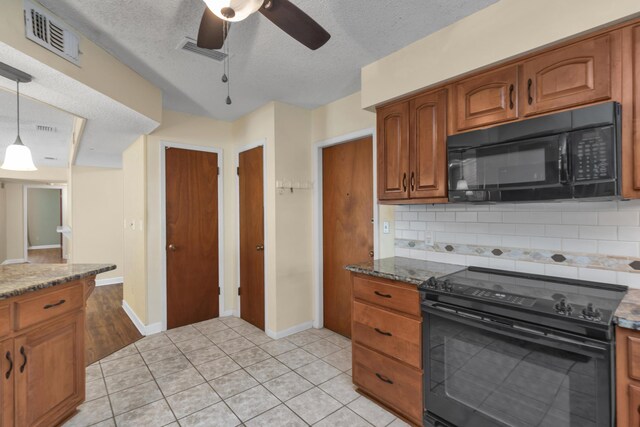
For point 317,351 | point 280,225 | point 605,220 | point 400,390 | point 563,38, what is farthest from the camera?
point 280,225

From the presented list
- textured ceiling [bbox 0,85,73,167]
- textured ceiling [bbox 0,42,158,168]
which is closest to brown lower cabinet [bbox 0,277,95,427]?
textured ceiling [bbox 0,42,158,168]

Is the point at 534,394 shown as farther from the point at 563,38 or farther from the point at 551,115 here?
the point at 563,38

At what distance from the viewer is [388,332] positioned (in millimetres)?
2023

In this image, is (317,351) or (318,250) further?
(318,250)

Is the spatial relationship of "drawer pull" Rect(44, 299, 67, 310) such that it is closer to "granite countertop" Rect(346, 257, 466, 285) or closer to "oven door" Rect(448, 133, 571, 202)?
"granite countertop" Rect(346, 257, 466, 285)

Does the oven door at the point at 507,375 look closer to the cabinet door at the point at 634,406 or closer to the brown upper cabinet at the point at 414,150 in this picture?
the cabinet door at the point at 634,406

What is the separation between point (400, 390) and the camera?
1.96 m

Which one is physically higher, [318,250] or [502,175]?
[502,175]

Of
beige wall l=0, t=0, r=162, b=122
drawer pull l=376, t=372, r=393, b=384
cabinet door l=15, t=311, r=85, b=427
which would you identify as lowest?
drawer pull l=376, t=372, r=393, b=384

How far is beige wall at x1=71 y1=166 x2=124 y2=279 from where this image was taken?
5.50 m

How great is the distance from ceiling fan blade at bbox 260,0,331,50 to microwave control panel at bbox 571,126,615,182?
4.39ft

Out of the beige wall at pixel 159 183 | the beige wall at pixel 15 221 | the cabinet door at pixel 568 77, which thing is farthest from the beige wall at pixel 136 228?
the beige wall at pixel 15 221

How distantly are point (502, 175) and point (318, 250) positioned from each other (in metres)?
2.15

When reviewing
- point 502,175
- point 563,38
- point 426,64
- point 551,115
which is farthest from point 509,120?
point 426,64
